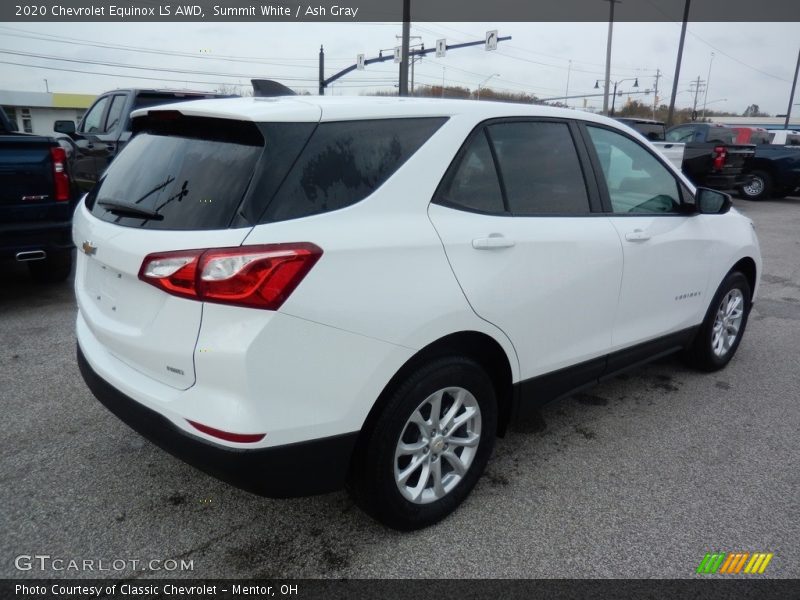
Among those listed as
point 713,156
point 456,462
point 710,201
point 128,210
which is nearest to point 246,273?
point 128,210

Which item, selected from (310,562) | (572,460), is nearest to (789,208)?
(572,460)

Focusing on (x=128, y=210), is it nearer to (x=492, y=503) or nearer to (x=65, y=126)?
(x=492, y=503)

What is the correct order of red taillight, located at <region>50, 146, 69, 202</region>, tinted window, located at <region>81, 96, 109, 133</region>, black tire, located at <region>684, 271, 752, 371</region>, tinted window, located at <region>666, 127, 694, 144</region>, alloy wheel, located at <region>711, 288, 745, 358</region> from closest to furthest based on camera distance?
black tire, located at <region>684, 271, 752, 371</region>, alloy wheel, located at <region>711, 288, 745, 358</region>, red taillight, located at <region>50, 146, 69, 202</region>, tinted window, located at <region>81, 96, 109, 133</region>, tinted window, located at <region>666, 127, 694, 144</region>

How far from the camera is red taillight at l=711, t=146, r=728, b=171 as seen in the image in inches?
546

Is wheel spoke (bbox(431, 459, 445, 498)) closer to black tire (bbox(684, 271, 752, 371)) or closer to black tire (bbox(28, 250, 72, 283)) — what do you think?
black tire (bbox(684, 271, 752, 371))

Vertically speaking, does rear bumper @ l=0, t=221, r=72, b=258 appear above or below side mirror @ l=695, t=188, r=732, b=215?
below

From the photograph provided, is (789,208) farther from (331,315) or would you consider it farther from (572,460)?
(331,315)

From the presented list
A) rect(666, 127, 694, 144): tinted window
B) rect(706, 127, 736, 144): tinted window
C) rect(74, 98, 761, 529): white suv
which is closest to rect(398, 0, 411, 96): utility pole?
rect(666, 127, 694, 144): tinted window

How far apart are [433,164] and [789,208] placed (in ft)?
52.6

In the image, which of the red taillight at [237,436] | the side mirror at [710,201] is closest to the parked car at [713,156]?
the side mirror at [710,201]

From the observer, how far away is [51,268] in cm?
607

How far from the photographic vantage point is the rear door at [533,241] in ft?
8.04

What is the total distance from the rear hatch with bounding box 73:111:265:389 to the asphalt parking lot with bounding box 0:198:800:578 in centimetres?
75

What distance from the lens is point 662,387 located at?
4129mm
